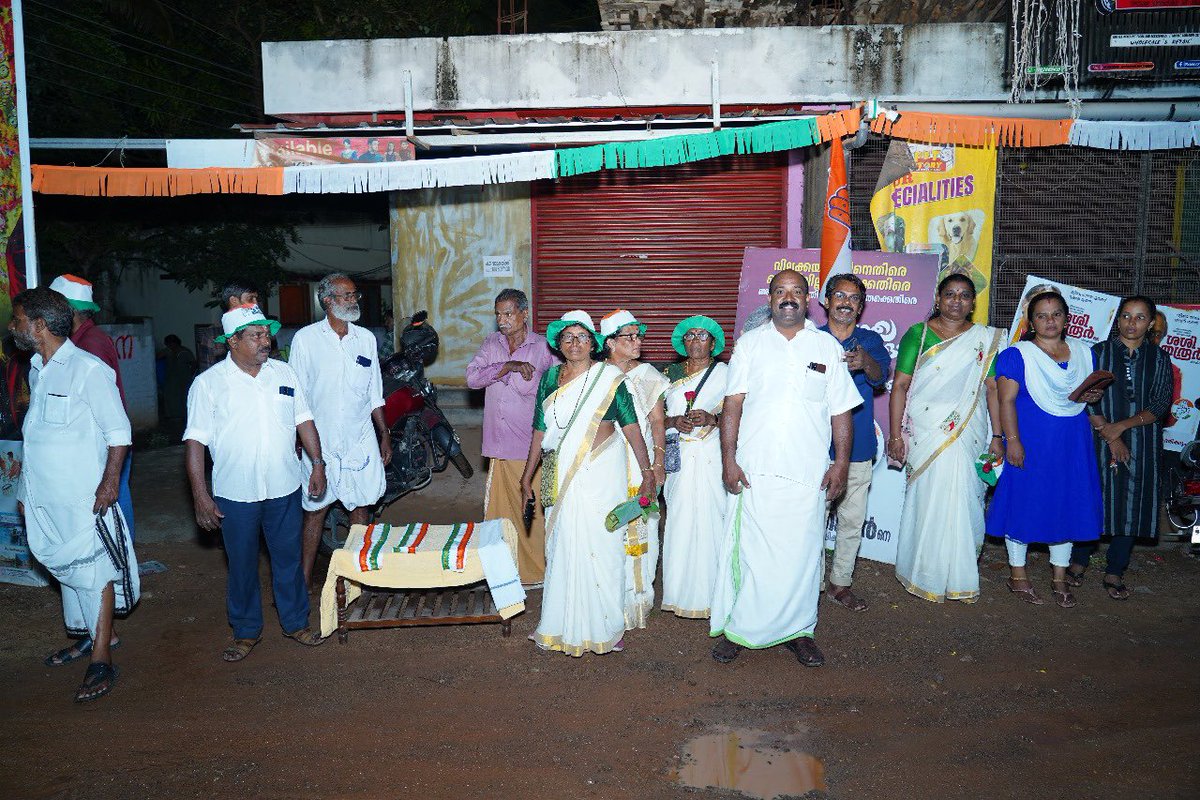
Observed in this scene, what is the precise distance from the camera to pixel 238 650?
16.1ft

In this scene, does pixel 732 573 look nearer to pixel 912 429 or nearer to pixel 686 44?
pixel 912 429

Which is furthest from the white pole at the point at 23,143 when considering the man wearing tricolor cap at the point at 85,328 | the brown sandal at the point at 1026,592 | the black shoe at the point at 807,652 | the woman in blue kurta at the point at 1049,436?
the brown sandal at the point at 1026,592

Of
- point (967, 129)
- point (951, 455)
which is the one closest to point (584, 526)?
point (951, 455)

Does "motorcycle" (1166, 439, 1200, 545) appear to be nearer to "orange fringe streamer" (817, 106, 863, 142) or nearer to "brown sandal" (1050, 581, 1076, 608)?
"brown sandal" (1050, 581, 1076, 608)

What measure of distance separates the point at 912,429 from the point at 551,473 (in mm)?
2494

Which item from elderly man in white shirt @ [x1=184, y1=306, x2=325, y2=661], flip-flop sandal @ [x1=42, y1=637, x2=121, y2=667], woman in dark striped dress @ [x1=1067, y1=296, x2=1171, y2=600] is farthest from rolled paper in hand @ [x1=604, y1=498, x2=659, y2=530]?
woman in dark striped dress @ [x1=1067, y1=296, x2=1171, y2=600]

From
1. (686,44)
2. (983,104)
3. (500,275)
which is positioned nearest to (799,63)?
(686,44)

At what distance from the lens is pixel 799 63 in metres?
8.20

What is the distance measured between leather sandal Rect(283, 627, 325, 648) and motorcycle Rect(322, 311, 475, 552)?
2054 millimetres

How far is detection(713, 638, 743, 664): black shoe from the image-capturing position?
4797 mm

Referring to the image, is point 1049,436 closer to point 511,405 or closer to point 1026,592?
point 1026,592

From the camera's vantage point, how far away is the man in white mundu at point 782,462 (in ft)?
15.2

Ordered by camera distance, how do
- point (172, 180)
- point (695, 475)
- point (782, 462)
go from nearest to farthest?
1. point (782, 462)
2. point (695, 475)
3. point (172, 180)

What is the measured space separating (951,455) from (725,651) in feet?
6.52
